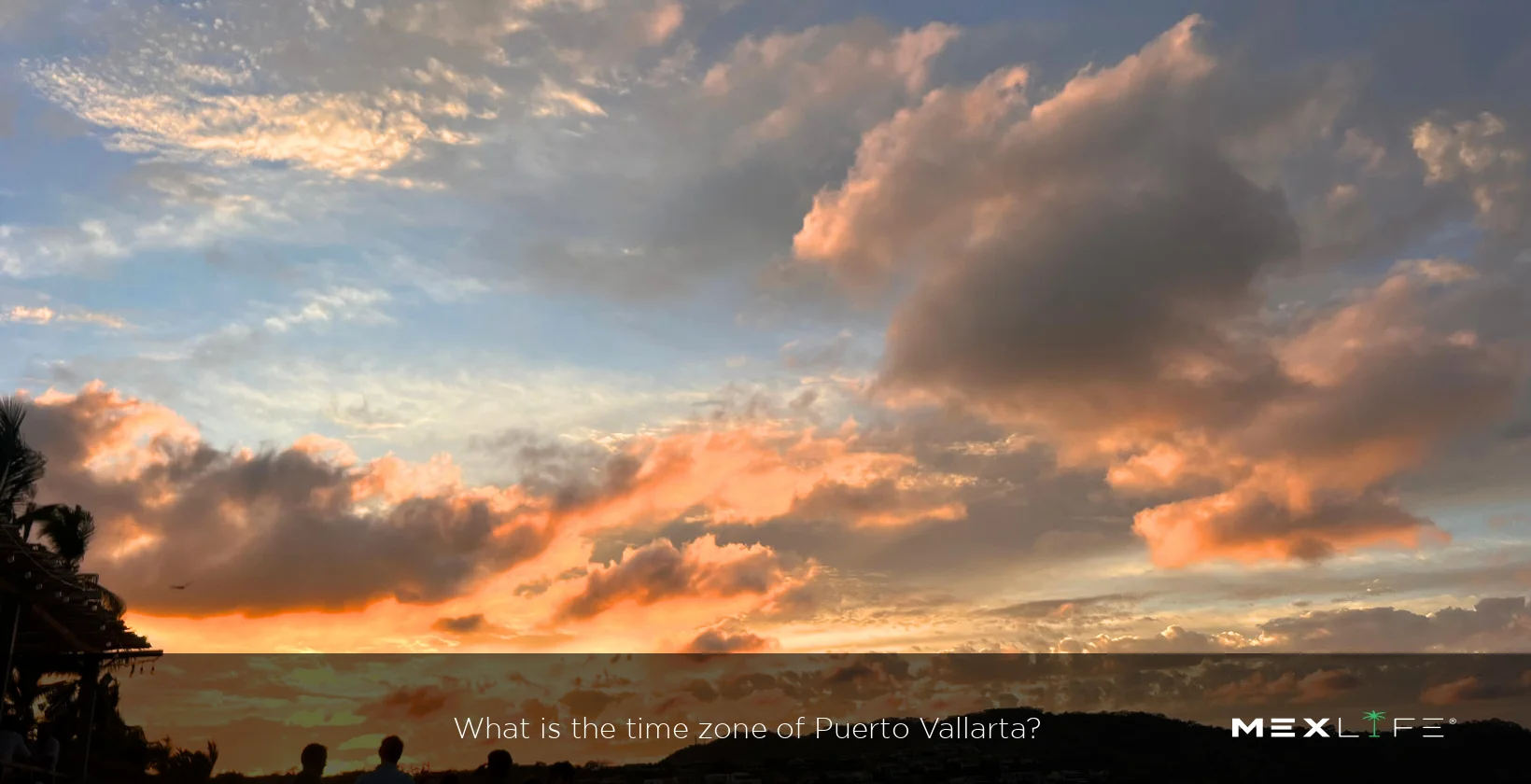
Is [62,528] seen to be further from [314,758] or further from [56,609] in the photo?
[314,758]

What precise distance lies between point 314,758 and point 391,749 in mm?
1142

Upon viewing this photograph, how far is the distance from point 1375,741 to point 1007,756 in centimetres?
5729

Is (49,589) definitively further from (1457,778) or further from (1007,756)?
(1457,778)

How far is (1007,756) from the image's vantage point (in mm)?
111562

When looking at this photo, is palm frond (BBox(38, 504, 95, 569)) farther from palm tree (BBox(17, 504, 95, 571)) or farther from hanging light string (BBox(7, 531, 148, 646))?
hanging light string (BBox(7, 531, 148, 646))

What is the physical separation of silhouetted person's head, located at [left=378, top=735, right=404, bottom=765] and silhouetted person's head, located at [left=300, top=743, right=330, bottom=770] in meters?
1.02

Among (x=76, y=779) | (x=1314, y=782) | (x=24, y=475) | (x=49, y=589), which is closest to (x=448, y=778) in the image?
(x=49, y=589)

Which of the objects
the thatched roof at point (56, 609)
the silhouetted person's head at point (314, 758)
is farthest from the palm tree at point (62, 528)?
the silhouetted person's head at point (314, 758)

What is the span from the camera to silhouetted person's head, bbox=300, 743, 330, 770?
9.52m

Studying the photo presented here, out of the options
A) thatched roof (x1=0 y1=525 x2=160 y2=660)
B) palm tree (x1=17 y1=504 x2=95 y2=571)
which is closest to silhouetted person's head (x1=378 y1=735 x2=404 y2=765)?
thatched roof (x1=0 y1=525 x2=160 y2=660)

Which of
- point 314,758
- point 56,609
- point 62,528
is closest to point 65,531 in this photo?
point 62,528

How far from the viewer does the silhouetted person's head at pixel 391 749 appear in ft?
28.9

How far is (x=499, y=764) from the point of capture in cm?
914

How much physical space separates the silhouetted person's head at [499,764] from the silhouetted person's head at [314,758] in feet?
5.53
